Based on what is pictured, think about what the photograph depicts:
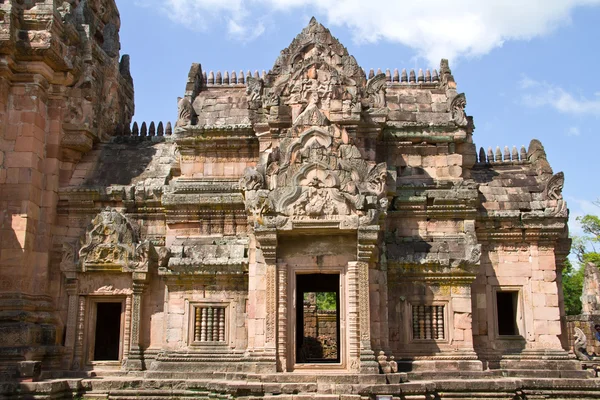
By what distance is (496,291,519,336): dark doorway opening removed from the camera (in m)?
17.3

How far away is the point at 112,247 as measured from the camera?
54.9 ft

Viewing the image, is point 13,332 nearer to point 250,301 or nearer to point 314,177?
point 250,301

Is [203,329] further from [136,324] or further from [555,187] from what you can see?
[555,187]

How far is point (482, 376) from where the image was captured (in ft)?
49.1

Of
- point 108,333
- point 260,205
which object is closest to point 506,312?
point 260,205

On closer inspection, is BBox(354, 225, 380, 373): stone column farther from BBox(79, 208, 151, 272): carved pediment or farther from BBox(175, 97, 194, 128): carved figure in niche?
BBox(175, 97, 194, 128): carved figure in niche

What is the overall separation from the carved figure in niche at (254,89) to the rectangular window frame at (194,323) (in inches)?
200

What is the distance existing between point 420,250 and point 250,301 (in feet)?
14.4

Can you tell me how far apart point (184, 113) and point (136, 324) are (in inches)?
223

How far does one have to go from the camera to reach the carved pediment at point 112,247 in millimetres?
16516

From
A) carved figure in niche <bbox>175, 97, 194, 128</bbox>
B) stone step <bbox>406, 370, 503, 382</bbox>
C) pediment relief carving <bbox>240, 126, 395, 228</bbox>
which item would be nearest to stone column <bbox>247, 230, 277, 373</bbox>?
pediment relief carving <bbox>240, 126, 395, 228</bbox>

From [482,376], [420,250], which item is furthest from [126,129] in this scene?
[482,376]

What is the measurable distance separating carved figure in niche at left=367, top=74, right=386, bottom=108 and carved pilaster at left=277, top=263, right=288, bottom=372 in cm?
495

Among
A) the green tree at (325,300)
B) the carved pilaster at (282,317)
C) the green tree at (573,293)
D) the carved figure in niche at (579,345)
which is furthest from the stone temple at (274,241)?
the green tree at (325,300)
